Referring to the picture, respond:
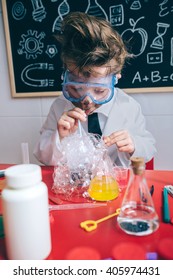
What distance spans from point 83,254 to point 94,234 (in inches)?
Answer: 2.5

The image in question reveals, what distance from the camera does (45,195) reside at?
44cm

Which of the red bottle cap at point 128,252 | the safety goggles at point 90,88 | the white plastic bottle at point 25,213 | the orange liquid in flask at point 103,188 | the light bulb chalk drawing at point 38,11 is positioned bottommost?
the red bottle cap at point 128,252

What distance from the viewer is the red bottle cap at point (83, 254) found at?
0.48 m

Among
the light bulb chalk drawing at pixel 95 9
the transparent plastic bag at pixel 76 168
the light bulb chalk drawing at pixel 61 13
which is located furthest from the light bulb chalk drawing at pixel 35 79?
the transparent plastic bag at pixel 76 168

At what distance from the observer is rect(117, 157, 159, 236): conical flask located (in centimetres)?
54

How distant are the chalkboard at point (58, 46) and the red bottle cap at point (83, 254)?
3.80ft

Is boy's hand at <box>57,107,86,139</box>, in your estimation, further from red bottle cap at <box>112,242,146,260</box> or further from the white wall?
the white wall

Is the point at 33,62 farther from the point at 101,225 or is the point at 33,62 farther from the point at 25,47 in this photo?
the point at 101,225

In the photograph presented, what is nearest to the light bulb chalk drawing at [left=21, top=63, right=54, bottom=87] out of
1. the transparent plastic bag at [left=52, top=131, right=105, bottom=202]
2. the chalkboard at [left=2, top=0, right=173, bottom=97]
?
the chalkboard at [left=2, top=0, right=173, bottom=97]

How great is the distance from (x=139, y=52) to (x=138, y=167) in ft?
3.65

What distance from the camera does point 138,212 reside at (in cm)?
56

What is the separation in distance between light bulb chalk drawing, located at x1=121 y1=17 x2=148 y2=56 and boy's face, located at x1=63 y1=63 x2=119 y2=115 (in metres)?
0.66

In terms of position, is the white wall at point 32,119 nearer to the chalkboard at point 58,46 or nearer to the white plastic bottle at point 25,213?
the chalkboard at point 58,46

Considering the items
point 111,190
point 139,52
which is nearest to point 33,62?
point 139,52
